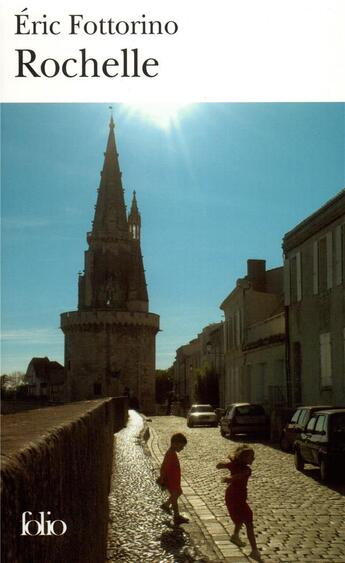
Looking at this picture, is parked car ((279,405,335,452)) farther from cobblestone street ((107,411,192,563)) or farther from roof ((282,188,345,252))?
roof ((282,188,345,252))

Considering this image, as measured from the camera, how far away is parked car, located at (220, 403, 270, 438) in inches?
1003

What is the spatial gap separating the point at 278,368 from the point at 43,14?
27039mm

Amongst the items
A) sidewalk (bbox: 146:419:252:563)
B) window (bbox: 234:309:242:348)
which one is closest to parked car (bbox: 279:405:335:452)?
sidewalk (bbox: 146:419:252:563)

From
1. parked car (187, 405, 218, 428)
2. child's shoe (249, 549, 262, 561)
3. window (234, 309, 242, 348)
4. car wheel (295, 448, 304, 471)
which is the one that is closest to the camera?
child's shoe (249, 549, 262, 561)

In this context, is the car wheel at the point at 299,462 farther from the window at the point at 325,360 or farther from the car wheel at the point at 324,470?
the window at the point at 325,360

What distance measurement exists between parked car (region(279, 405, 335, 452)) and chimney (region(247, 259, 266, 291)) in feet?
77.4

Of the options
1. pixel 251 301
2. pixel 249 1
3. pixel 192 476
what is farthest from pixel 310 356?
pixel 249 1

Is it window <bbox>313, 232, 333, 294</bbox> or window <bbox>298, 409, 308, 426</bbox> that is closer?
window <bbox>298, 409, 308, 426</bbox>

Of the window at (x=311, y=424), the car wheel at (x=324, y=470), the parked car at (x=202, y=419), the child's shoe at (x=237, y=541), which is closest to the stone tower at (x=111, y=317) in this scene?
the parked car at (x=202, y=419)

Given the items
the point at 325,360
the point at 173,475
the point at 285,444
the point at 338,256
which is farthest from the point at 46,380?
the point at 173,475

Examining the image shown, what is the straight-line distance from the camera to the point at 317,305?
24.3 metres

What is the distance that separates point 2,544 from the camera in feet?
6.06

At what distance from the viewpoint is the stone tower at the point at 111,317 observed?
2936 inches

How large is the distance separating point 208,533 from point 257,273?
3561 centimetres
